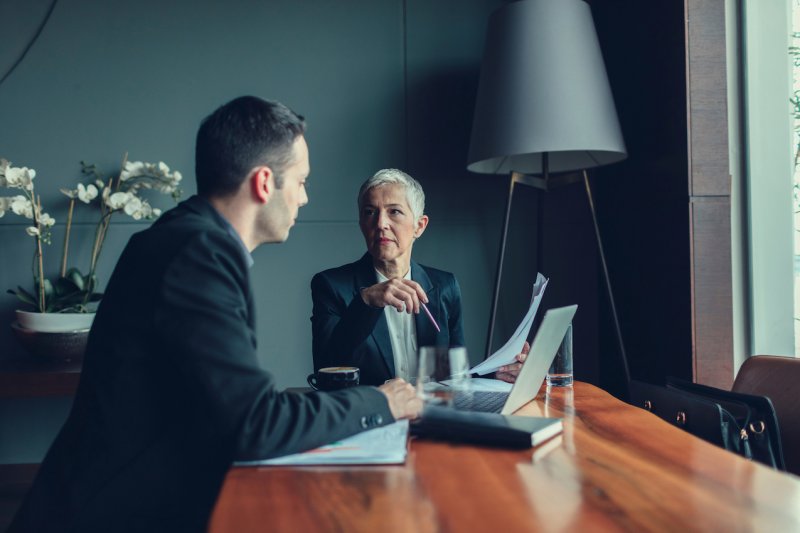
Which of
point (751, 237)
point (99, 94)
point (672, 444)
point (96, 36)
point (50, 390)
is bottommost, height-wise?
point (50, 390)

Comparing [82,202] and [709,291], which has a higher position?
[82,202]

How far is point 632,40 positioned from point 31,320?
9.33ft

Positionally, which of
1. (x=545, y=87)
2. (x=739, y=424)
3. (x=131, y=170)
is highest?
(x=545, y=87)

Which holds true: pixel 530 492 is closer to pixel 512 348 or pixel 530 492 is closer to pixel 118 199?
pixel 512 348

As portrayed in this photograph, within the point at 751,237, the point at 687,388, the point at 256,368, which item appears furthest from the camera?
the point at 751,237

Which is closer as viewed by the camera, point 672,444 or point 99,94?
point 672,444

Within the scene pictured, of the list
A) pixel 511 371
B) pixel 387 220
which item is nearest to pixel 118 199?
pixel 387 220

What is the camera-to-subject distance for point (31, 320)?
2816mm

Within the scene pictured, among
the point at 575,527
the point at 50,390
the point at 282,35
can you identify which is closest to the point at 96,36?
the point at 282,35

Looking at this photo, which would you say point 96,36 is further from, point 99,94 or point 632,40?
point 632,40

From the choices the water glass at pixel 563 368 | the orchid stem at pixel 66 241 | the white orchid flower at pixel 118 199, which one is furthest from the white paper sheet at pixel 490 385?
the orchid stem at pixel 66 241

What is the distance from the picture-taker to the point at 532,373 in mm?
1410

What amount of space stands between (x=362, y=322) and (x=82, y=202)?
202cm

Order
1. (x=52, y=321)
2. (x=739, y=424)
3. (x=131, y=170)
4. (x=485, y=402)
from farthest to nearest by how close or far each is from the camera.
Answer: (x=131, y=170), (x=52, y=321), (x=485, y=402), (x=739, y=424)
